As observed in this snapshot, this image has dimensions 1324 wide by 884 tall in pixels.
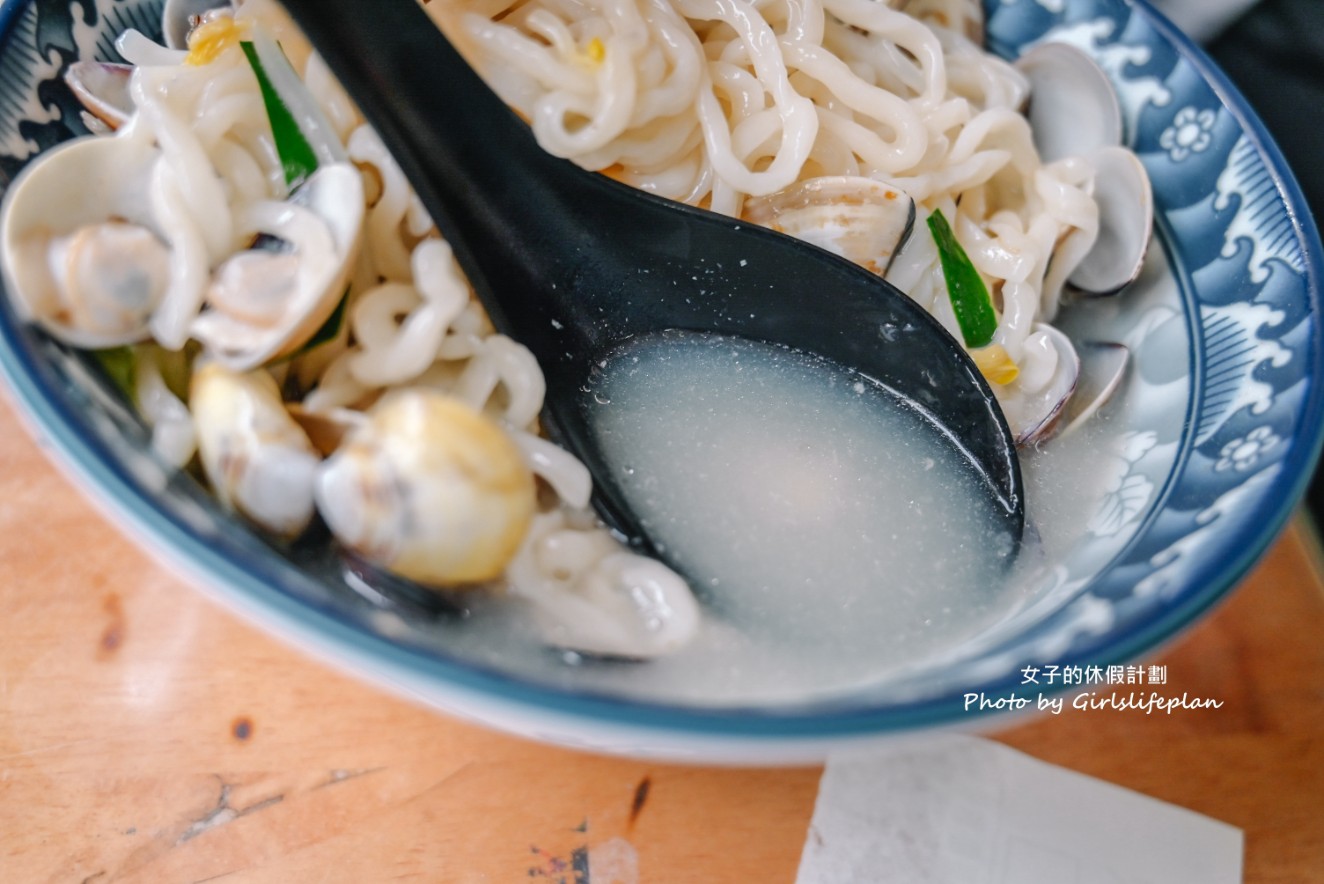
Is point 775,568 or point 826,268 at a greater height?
point 826,268

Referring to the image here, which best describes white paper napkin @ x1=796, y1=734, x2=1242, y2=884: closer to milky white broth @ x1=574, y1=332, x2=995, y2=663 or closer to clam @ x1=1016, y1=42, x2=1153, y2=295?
milky white broth @ x1=574, y1=332, x2=995, y2=663

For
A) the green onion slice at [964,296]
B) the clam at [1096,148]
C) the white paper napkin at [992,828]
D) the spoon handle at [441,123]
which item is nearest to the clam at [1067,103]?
the clam at [1096,148]

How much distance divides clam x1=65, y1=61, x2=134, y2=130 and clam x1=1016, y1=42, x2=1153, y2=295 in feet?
4.38

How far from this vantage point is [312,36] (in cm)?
111

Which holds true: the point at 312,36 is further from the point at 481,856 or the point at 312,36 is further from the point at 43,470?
the point at 481,856

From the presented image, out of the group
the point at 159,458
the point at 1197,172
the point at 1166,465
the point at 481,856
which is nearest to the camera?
the point at 159,458

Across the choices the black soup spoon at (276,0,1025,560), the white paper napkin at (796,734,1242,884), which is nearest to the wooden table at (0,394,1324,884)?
the white paper napkin at (796,734,1242,884)

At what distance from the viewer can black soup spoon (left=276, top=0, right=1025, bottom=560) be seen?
3.75ft

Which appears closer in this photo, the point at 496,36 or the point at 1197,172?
the point at 496,36

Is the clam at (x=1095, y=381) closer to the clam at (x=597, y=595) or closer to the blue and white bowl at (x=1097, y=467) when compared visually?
the blue and white bowl at (x=1097, y=467)

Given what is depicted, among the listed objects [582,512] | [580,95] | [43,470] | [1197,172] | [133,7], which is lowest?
[43,470]

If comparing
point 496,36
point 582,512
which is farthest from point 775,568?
point 496,36

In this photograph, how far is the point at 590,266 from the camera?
1.26 meters

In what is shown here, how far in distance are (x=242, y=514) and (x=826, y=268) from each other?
0.79 meters
